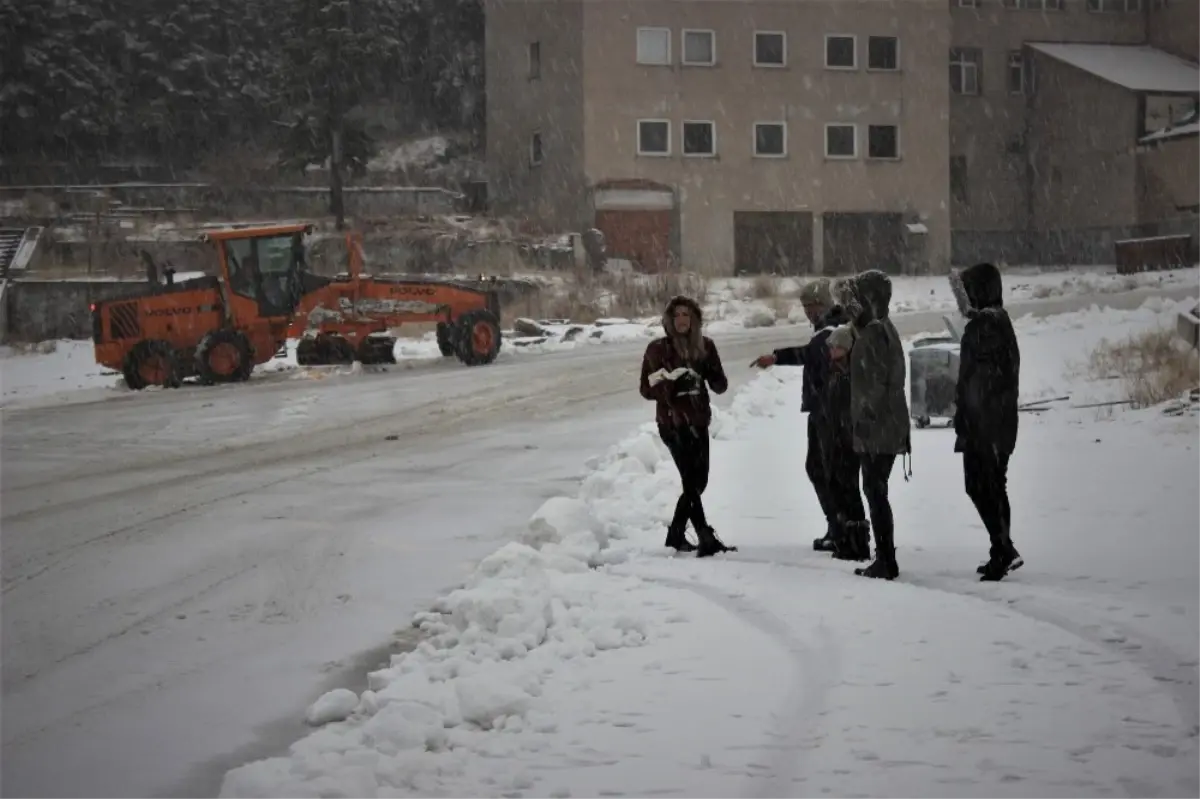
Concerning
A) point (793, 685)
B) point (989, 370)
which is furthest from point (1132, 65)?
point (793, 685)

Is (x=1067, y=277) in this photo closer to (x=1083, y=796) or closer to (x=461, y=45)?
(x=461, y=45)

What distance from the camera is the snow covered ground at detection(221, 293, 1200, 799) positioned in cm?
562

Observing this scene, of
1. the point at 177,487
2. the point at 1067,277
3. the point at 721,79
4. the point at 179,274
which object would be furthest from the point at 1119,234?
the point at 177,487

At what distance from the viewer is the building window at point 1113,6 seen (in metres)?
56.3

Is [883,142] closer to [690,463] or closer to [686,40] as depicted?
[686,40]

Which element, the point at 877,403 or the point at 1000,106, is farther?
the point at 1000,106

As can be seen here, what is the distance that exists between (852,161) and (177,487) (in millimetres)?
38904

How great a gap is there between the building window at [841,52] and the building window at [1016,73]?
30.1 ft

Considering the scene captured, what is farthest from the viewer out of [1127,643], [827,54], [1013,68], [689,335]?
[1013,68]

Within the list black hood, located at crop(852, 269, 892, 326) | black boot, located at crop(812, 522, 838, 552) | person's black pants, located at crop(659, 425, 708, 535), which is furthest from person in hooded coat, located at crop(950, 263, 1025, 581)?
person's black pants, located at crop(659, 425, 708, 535)

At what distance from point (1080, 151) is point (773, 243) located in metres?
12.5

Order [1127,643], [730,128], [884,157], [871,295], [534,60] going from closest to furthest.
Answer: [1127,643]
[871,295]
[730,128]
[534,60]
[884,157]

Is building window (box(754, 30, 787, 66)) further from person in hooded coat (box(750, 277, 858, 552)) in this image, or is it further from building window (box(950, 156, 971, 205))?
person in hooded coat (box(750, 277, 858, 552))

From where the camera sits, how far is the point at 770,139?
161 feet
